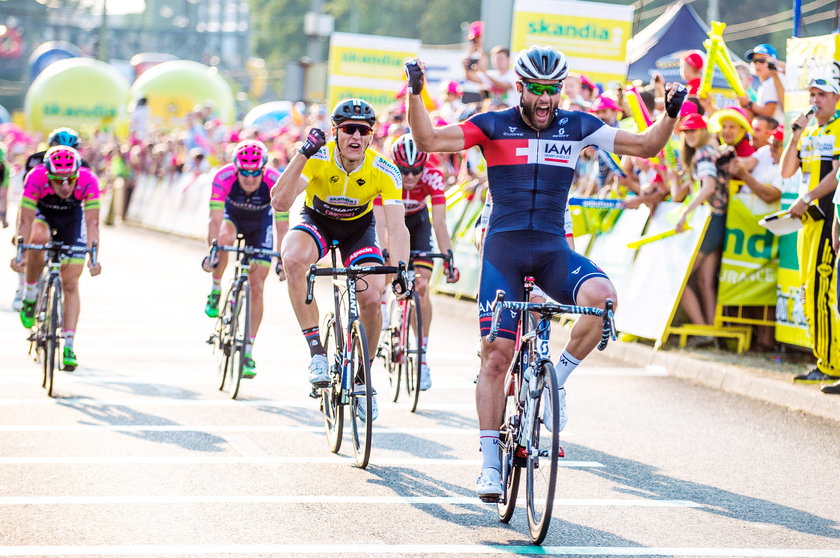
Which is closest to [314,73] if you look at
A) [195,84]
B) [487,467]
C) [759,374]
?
[759,374]

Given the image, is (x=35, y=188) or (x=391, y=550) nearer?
(x=391, y=550)

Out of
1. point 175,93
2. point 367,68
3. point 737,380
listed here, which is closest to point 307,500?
point 737,380

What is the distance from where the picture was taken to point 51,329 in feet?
35.1

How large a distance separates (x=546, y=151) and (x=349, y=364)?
6.48 ft

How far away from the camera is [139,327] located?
15398 mm

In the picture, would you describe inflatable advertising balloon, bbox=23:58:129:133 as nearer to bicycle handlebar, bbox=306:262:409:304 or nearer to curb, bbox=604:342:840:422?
curb, bbox=604:342:840:422

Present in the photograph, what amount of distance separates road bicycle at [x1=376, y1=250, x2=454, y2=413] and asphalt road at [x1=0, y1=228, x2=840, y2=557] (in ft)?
0.64

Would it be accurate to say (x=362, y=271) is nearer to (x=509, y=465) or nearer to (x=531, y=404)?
(x=509, y=465)

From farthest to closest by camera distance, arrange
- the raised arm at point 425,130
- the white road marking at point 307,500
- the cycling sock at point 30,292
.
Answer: the cycling sock at point 30,292, the white road marking at point 307,500, the raised arm at point 425,130

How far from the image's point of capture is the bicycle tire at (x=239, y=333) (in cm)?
1056

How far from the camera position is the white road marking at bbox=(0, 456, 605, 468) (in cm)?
790

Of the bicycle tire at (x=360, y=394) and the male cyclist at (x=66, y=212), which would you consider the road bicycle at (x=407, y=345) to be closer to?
the bicycle tire at (x=360, y=394)

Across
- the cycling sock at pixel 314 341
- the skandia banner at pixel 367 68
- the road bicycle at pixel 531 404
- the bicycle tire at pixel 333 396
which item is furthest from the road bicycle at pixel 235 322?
the skandia banner at pixel 367 68

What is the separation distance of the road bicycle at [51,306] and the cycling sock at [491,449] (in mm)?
4802
